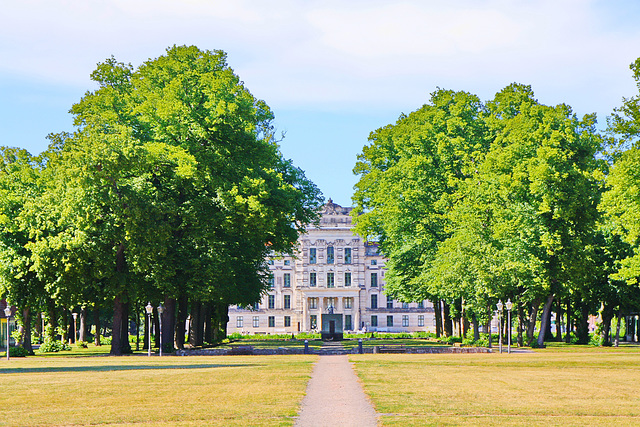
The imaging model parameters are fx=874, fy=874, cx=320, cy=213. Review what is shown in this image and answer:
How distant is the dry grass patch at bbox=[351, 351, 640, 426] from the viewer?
16.0 m

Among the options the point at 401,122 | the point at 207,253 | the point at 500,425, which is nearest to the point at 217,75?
the point at 207,253

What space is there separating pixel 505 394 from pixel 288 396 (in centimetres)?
513

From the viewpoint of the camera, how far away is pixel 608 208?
145 feet

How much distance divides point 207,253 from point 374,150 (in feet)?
78.7

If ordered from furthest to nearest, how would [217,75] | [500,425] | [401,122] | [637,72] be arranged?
[401,122] < [217,75] < [637,72] < [500,425]

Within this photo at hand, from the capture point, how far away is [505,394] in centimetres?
2066

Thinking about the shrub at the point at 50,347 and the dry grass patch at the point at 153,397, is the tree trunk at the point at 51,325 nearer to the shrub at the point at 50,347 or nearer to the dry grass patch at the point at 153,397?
the shrub at the point at 50,347

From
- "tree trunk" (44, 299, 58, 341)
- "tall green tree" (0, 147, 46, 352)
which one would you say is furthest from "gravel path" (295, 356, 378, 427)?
"tree trunk" (44, 299, 58, 341)

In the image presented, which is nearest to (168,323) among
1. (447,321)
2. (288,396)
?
(447,321)

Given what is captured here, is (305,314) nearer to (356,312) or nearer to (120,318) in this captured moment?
(356,312)

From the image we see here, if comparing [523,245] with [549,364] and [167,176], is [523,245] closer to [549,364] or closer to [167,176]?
[549,364]

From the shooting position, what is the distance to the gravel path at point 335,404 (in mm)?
15602

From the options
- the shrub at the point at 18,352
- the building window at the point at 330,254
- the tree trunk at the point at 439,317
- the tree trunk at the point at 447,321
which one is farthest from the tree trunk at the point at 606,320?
the building window at the point at 330,254

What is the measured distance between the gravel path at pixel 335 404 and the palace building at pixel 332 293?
343ft
